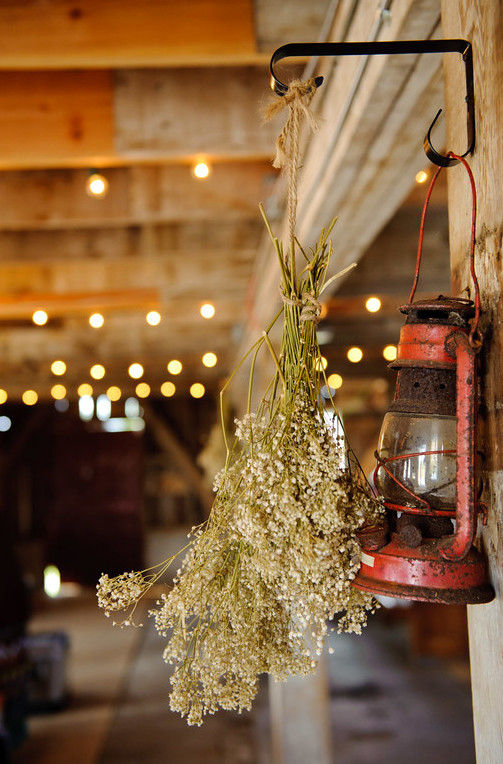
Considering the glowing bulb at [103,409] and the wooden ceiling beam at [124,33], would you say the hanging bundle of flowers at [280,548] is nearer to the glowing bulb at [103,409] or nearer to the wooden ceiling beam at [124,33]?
the wooden ceiling beam at [124,33]

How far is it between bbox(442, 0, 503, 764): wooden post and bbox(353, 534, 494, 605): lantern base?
0.13 feet

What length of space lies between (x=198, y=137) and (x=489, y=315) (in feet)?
5.82

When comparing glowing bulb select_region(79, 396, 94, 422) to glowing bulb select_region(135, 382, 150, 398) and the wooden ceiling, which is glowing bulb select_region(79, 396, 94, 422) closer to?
glowing bulb select_region(135, 382, 150, 398)

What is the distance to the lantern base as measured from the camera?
92 cm

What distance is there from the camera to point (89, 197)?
3.20m

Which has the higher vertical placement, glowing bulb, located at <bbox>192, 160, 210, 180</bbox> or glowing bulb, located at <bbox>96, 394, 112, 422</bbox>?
glowing bulb, located at <bbox>96, 394, 112, 422</bbox>

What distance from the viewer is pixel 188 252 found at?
386cm

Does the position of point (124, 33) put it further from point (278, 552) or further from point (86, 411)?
point (86, 411)

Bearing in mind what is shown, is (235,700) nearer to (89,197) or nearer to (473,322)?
(473,322)

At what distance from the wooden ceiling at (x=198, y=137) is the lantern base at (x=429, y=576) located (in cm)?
93

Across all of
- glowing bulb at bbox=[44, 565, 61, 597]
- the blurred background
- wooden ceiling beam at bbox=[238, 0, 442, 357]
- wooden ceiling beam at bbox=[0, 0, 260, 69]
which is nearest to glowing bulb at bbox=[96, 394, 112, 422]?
glowing bulb at bbox=[44, 565, 61, 597]

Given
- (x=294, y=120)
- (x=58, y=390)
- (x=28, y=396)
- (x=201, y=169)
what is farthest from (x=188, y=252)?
(x=28, y=396)

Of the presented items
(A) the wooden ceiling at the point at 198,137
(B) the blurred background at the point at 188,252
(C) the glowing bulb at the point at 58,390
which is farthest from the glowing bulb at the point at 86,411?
(A) the wooden ceiling at the point at 198,137

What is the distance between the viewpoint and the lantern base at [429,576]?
0.92m
